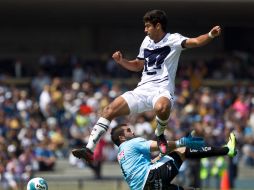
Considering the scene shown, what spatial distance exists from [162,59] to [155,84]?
365mm

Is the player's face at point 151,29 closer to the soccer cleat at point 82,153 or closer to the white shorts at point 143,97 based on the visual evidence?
the white shorts at point 143,97

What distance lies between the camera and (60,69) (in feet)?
94.0

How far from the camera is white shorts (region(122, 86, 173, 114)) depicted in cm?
1261

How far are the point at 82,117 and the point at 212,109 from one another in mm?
3828

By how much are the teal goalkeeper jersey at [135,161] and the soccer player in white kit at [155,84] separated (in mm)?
267

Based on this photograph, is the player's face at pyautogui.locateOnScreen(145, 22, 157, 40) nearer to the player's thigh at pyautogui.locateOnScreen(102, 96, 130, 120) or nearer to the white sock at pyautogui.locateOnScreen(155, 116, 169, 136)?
the player's thigh at pyautogui.locateOnScreen(102, 96, 130, 120)

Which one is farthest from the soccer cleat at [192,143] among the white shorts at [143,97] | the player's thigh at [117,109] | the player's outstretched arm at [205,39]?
the player's outstretched arm at [205,39]

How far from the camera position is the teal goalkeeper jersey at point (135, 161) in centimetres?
1266

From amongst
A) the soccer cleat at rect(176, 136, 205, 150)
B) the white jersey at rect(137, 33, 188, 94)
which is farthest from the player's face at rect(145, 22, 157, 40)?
the soccer cleat at rect(176, 136, 205, 150)

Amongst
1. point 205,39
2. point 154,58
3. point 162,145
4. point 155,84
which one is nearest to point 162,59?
point 154,58

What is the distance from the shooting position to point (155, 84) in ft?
41.6

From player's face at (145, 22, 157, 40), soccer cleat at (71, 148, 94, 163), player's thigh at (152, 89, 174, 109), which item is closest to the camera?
soccer cleat at (71, 148, 94, 163)

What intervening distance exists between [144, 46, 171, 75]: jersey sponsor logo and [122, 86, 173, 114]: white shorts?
0.26 metres

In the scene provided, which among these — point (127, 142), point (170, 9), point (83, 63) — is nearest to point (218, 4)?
point (170, 9)
